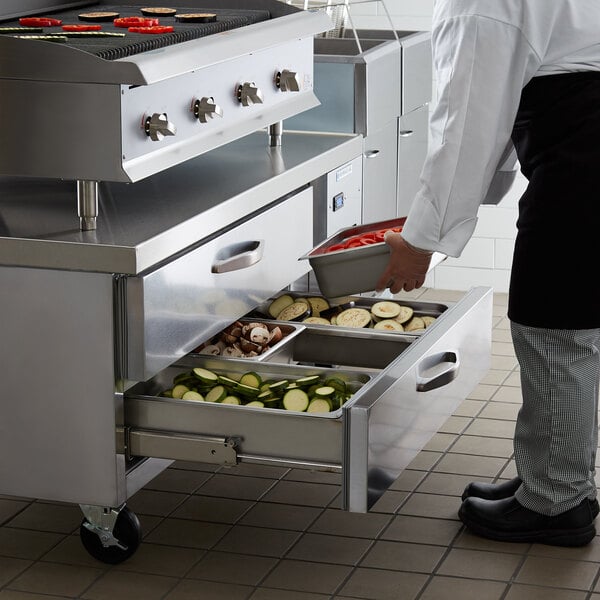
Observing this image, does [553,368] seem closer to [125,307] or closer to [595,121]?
[595,121]

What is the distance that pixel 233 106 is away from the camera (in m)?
2.59

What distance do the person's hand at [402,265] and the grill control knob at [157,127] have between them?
18.9 inches

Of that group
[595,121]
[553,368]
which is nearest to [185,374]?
[553,368]

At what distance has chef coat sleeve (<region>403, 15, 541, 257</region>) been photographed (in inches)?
87.0

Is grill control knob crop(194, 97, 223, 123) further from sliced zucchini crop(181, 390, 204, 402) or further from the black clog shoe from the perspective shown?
the black clog shoe

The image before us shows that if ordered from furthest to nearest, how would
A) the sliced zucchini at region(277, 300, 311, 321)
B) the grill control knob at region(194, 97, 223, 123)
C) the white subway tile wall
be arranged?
the white subway tile wall → the sliced zucchini at region(277, 300, 311, 321) → the grill control knob at region(194, 97, 223, 123)

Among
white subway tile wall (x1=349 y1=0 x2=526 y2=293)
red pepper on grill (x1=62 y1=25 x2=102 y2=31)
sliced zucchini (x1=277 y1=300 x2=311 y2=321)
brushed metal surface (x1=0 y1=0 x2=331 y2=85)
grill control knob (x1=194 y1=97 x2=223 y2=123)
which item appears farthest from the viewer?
white subway tile wall (x1=349 y1=0 x2=526 y2=293)

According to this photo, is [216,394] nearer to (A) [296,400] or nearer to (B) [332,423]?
(A) [296,400]

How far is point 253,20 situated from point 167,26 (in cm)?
35

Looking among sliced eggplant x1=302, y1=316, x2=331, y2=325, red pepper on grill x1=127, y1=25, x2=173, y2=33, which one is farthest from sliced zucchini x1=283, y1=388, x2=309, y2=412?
red pepper on grill x1=127, y1=25, x2=173, y2=33

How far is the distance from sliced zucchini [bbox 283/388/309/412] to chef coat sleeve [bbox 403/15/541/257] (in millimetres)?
356

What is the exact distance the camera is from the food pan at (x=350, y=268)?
2422 mm

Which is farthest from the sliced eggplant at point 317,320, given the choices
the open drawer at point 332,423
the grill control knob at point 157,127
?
the grill control knob at point 157,127

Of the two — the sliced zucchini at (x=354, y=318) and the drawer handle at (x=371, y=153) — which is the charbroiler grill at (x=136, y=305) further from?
the drawer handle at (x=371, y=153)
